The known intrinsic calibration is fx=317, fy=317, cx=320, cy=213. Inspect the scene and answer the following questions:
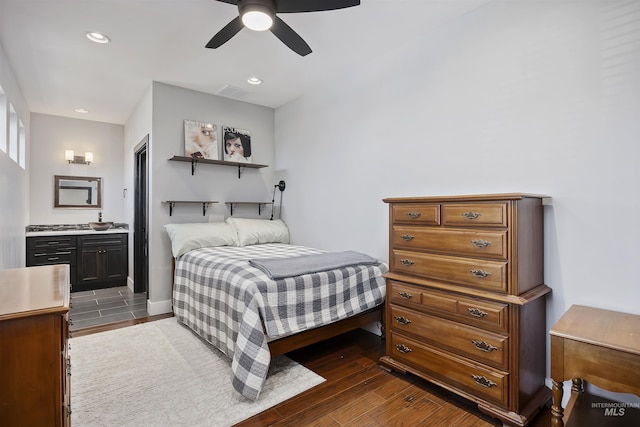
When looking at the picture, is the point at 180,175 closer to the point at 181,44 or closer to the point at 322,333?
the point at 181,44

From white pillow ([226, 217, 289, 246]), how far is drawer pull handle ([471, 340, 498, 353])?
2682 mm

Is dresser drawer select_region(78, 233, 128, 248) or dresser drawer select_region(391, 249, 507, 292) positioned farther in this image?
dresser drawer select_region(78, 233, 128, 248)

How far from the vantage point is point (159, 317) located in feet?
11.7

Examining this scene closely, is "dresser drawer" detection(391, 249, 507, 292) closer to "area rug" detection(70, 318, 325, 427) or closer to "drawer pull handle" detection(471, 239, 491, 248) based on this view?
"drawer pull handle" detection(471, 239, 491, 248)

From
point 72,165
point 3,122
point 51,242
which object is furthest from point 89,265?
point 3,122

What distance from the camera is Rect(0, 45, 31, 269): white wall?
280cm

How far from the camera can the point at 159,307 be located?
3.67 metres

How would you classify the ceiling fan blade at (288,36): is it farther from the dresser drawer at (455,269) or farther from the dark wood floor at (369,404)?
the dark wood floor at (369,404)

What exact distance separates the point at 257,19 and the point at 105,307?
381 cm

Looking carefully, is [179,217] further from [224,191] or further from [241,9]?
[241,9]

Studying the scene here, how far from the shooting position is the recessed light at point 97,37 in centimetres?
265

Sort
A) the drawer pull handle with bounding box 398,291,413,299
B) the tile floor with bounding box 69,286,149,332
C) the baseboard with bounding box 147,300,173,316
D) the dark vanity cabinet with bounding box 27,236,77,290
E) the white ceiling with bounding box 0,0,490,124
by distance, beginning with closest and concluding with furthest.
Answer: the drawer pull handle with bounding box 398,291,413,299 → the white ceiling with bounding box 0,0,490,124 → the tile floor with bounding box 69,286,149,332 → the baseboard with bounding box 147,300,173,316 → the dark vanity cabinet with bounding box 27,236,77,290

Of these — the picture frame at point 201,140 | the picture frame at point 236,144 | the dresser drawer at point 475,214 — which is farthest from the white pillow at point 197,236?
the dresser drawer at point 475,214

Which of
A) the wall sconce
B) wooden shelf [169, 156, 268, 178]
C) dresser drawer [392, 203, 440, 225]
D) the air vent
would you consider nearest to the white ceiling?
the air vent
